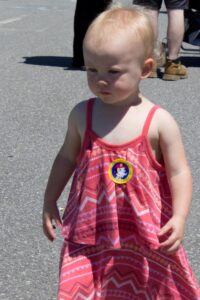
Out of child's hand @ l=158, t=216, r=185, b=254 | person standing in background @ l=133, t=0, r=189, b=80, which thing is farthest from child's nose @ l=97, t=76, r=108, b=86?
person standing in background @ l=133, t=0, r=189, b=80

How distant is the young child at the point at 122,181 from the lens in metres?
2.68

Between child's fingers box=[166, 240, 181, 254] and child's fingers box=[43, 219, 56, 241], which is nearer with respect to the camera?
child's fingers box=[166, 240, 181, 254]

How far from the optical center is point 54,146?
5.88 meters

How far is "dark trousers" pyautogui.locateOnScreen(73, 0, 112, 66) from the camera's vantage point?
934cm

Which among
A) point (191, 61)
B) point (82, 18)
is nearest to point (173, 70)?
point (82, 18)

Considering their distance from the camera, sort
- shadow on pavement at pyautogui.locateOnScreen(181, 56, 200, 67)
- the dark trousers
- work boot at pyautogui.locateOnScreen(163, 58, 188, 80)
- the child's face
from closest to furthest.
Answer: the child's face < work boot at pyautogui.locateOnScreen(163, 58, 188, 80) < the dark trousers < shadow on pavement at pyautogui.locateOnScreen(181, 56, 200, 67)

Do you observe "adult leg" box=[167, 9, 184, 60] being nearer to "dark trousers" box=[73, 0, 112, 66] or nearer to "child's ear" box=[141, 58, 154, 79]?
"dark trousers" box=[73, 0, 112, 66]

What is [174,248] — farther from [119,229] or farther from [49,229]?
[49,229]

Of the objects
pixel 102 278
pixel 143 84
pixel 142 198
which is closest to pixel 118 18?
pixel 142 198

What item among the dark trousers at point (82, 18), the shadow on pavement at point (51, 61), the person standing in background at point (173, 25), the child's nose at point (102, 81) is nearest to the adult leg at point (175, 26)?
the person standing in background at point (173, 25)

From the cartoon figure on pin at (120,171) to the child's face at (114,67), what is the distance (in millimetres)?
200

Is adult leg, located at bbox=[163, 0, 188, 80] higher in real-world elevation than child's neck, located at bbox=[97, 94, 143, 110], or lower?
lower

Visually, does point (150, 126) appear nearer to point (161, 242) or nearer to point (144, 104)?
point (144, 104)

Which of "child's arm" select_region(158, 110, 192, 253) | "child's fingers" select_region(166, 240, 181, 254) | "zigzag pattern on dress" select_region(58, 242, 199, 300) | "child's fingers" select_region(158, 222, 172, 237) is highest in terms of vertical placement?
"child's arm" select_region(158, 110, 192, 253)
